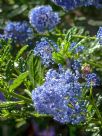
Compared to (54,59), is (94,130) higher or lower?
lower

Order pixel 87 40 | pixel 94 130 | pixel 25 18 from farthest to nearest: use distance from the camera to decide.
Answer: pixel 25 18
pixel 87 40
pixel 94 130

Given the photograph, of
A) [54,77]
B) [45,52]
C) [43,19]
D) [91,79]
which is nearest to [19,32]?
[43,19]

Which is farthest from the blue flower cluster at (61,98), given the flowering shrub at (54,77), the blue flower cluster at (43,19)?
the blue flower cluster at (43,19)

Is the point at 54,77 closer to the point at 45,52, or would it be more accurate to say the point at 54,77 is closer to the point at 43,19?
the point at 45,52

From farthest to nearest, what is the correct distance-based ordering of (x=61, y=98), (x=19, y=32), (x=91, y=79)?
(x=19, y=32) < (x=91, y=79) < (x=61, y=98)

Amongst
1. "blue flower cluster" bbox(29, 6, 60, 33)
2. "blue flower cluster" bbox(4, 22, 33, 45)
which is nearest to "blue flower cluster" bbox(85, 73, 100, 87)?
"blue flower cluster" bbox(29, 6, 60, 33)

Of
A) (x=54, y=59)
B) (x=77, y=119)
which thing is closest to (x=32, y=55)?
(x=54, y=59)

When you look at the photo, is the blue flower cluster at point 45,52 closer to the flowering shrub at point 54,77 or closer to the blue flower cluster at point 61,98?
the flowering shrub at point 54,77

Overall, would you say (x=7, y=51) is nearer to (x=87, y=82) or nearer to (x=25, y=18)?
(x=87, y=82)
